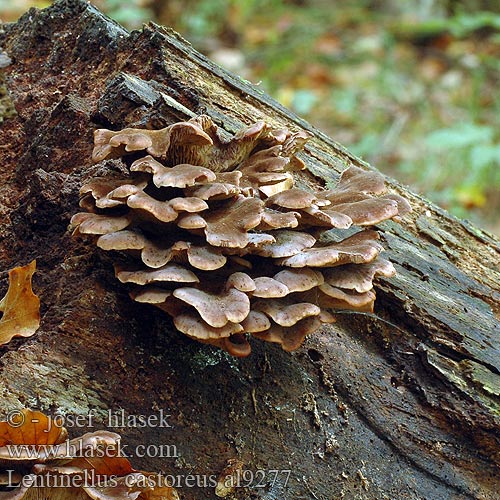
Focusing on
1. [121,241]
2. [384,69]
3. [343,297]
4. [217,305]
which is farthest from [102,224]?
[384,69]

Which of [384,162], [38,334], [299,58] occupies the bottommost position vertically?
[38,334]

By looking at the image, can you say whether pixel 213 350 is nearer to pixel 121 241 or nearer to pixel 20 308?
pixel 121 241

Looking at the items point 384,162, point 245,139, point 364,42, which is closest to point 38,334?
point 245,139

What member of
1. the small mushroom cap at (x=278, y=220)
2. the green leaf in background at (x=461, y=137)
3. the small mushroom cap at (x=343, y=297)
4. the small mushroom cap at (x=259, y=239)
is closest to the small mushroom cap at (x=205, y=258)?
the small mushroom cap at (x=259, y=239)

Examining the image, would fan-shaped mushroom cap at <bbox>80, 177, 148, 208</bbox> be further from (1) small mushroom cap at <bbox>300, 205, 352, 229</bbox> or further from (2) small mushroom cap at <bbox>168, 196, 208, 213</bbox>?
(1) small mushroom cap at <bbox>300, 205, 352, 229</bbox>

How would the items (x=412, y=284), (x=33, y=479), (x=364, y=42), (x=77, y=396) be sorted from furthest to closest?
(x=364, y=42) → (x=412, y=284) → (x=77, y=396) → (x=33, y=479)

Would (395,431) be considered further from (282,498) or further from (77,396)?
(77,396)

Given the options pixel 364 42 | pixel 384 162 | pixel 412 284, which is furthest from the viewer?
pixel 364 42
